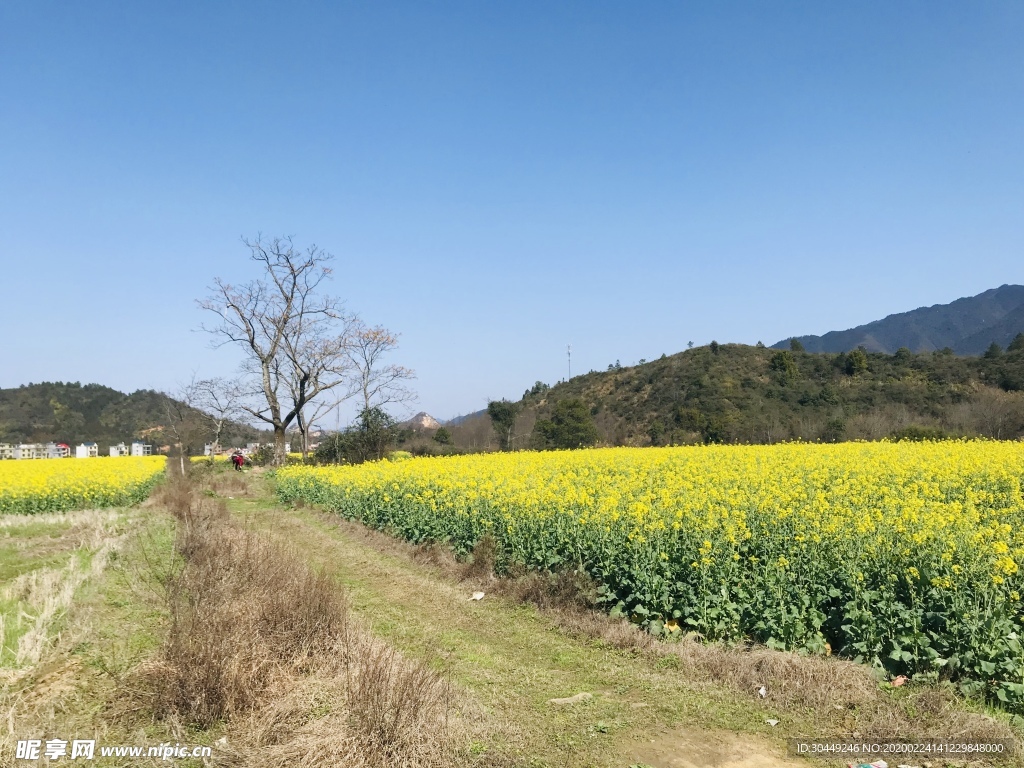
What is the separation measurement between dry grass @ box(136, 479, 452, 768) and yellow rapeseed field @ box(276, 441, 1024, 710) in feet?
10.9

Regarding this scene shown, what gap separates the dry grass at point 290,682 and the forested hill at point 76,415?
62.3 m

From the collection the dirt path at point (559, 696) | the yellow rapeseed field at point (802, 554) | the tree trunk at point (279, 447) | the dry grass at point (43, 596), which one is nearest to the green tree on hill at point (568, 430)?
the tree trunk at point (279, 447)

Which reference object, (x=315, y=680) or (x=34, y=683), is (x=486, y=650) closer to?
(x=315, y=680)

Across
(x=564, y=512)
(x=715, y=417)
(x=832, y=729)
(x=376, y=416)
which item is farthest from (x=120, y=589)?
(x=715, y=417)

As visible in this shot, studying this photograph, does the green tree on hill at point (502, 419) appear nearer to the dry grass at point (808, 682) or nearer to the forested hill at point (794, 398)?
the forested hill at point (794, 398)

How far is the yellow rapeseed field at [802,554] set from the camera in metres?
5.32

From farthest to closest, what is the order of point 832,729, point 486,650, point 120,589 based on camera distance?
point 120,589 → point 486,650 → point 832,729

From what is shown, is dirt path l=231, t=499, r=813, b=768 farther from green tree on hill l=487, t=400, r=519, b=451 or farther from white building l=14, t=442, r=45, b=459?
white building l=14, t=442, r=45, b=459

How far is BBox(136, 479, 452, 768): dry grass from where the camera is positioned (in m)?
4.09

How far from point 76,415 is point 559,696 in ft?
283

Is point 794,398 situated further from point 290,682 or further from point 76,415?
point 76,415

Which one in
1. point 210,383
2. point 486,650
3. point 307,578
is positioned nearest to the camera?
point 307,578

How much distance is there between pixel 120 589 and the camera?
8.02 meters

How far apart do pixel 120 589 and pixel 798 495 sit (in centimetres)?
941
